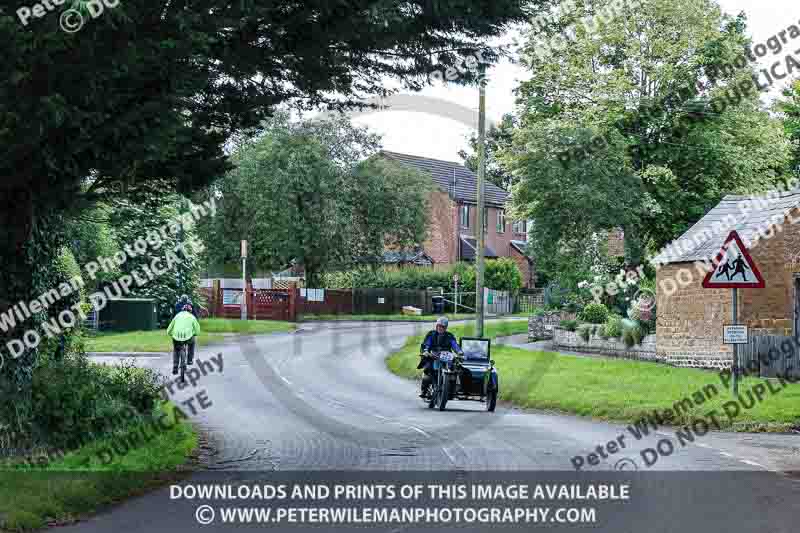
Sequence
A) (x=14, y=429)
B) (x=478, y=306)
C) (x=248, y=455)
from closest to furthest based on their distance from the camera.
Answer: (x=14, y=429) < (x=248, y=455) < (x=478, y=306)

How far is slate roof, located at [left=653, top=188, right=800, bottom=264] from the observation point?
24.1 m

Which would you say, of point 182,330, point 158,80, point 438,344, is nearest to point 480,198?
point 182,330

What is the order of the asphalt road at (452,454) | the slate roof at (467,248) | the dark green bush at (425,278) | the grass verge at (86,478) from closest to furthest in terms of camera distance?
1. the grass verge at (86,478)
2. the asphalt road at (452,454)
3. the dark green bush at (425,278)
4. the slate roof at (467,248)

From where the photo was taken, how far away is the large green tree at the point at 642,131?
38531 mm

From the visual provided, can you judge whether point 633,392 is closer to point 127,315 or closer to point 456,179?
point 127,315

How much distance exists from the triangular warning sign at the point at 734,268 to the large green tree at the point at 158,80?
20.4 ft

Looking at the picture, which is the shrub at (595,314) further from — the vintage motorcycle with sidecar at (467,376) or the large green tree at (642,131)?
the vintage motorcycle with sidecar at (467,376)

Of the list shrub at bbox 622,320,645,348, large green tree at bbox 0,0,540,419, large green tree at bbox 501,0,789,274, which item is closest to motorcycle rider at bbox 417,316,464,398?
large green tree at bbox 0,0,540,419

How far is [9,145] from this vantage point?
9.80 meters

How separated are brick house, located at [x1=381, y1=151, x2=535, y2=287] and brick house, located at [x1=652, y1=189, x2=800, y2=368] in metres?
41.4

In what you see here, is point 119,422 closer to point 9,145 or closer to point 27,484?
point 27,484

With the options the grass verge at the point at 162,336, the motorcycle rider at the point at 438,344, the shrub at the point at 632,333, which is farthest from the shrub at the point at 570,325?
the motorcycle rider at the point at 438,344

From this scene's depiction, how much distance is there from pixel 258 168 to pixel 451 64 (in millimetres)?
42782

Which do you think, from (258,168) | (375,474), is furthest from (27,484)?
(258,168)
